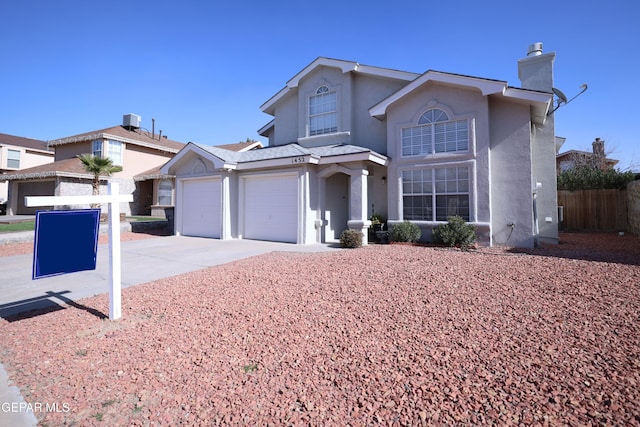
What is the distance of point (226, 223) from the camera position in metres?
13.5

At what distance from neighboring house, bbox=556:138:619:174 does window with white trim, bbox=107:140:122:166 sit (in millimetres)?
36228

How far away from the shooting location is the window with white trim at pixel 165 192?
24.7 meters

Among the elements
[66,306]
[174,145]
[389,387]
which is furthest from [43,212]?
[174,145]

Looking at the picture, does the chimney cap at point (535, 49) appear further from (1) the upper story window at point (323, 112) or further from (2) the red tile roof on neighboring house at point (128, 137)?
(2) the red tile roof on neighboring house at point (128, 137)

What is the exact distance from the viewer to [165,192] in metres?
24.9

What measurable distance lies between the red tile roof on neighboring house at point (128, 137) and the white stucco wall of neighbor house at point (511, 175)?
25665 mm

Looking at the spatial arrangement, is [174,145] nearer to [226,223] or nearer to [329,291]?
[226,223]

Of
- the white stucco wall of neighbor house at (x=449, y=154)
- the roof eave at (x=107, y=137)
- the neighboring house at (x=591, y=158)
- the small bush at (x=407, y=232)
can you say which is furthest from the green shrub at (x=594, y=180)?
the roof eave at (x=107, y=137)

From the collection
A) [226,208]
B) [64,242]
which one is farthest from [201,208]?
[64,242]

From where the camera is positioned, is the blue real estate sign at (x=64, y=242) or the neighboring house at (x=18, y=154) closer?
the blue real estate sign at (x=64, y=242)

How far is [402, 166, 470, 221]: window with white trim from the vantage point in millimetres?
11328

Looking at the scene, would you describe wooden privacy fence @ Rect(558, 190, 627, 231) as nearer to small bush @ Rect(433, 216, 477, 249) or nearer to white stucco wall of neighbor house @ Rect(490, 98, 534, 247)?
white stucco wall of neighbor house @ Rect(490, 98, 534, 247)

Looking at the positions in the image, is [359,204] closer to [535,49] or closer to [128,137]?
[535,49]

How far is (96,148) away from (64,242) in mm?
24673
